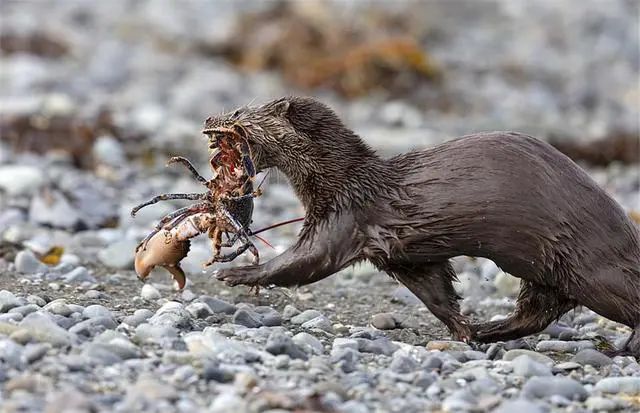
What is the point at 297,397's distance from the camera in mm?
4328

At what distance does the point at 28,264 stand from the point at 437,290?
256 centimetres

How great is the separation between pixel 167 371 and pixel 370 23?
46.8 ft

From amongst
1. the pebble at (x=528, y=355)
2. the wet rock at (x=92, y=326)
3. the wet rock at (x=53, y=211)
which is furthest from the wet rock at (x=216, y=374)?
the wet rock at (x=53, y=211)

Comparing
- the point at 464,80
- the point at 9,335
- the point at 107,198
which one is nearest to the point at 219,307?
the point at 9,335

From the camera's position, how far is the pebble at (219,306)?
19.9ft

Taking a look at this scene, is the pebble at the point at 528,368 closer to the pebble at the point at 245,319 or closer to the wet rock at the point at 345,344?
the wet rock at the point at 345,344

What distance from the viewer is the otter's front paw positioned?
5.70 meters

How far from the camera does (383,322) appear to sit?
243 inches

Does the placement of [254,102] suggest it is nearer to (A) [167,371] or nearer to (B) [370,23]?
(A) [167,371]

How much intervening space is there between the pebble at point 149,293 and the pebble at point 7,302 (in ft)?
3.19

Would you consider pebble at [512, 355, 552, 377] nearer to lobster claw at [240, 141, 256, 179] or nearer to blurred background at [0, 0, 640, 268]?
lobster claw at [240, 141, 256, 179]

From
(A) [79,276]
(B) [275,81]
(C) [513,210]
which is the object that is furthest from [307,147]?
(B) [275,81]

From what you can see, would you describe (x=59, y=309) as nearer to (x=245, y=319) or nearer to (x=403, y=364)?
(x=245, y=319)

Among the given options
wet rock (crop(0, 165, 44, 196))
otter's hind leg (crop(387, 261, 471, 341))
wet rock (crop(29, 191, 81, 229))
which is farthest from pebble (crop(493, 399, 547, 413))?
wet rock (crop(0, 165, 44, 196))
